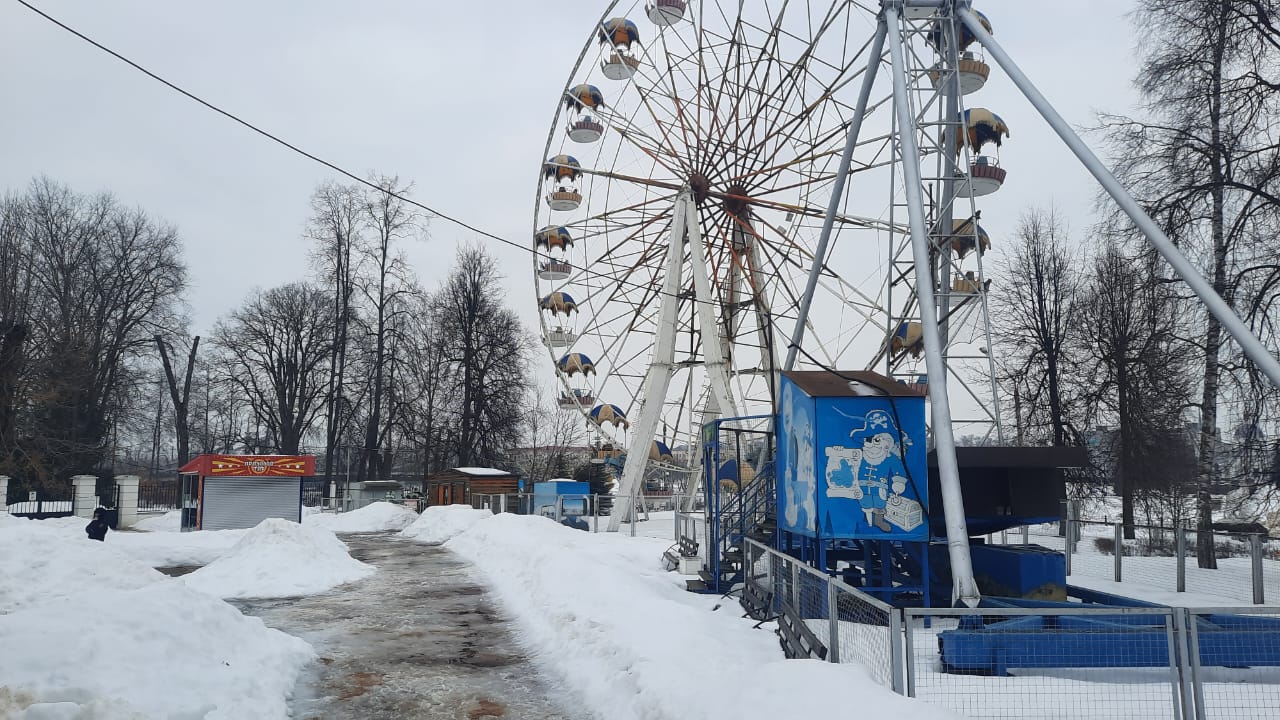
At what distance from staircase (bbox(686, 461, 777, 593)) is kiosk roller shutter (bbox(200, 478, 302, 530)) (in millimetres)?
21605

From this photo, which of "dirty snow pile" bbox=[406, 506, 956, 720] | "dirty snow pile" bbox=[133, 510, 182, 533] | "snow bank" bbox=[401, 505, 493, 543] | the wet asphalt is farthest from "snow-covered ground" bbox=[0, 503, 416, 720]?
"dirty snow pile" bbox=[133, 510, 182, 533]

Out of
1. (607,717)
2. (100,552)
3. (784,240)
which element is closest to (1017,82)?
(607,717)

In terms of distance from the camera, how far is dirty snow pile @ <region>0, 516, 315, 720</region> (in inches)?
243

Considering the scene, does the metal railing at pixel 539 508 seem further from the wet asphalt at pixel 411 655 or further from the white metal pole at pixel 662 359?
the wet asphalt at pixel 411 655

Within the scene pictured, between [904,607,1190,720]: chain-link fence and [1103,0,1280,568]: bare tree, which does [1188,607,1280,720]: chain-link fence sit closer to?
[904,607,1190,720]: chain-link fence

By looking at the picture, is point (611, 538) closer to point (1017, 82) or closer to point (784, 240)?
point (784, 240)

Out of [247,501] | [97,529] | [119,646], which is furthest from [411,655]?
[247,501]

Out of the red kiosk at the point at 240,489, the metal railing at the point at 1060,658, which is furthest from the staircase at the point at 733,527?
the red kiosk at the point at 240,489

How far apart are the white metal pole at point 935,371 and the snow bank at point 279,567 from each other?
1102 cm

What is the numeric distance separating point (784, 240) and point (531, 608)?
1857 centimetres

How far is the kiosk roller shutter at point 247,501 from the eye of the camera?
33250 millimetres

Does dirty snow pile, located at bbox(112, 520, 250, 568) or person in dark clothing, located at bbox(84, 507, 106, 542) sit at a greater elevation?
person in dark clothing, located at bbox(84, 507, 106, 542)

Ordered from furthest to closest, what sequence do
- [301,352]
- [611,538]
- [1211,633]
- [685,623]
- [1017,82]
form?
[301,352] < [611,538] < [1017,82] < [685,623] < [1211,633]

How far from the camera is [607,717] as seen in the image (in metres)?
7.65
